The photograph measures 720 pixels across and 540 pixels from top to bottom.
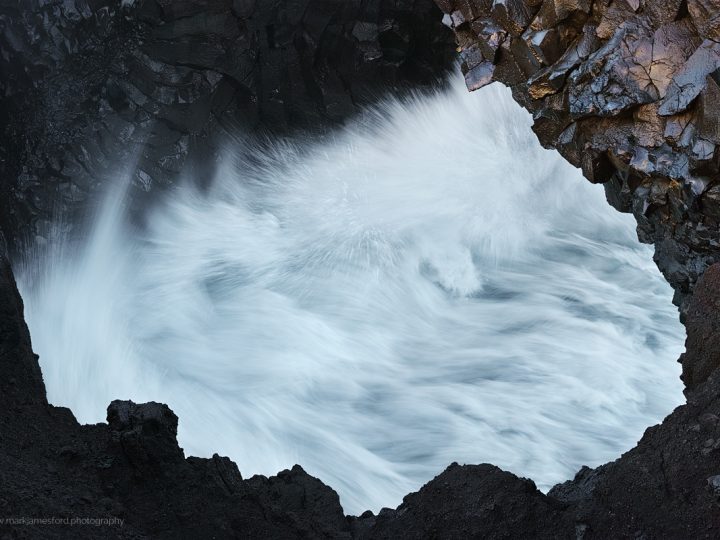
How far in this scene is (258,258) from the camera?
30.5ft

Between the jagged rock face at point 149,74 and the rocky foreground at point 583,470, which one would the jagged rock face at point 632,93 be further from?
the jagged rock face at point 149,74

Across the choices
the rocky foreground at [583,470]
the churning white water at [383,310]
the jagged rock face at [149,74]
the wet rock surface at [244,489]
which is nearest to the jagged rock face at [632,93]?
the rocky foreground at [583,470]

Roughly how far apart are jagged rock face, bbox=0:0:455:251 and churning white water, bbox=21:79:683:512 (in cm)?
54

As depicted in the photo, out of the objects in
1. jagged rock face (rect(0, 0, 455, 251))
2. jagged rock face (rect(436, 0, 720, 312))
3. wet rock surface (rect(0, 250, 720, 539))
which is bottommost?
wet rock surface (rect(0, 250, 720, 539))

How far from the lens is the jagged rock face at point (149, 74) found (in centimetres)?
874

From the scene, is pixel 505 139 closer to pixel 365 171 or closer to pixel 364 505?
pixel 365 171

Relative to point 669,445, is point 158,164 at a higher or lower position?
higher

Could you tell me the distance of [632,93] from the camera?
17.4ft

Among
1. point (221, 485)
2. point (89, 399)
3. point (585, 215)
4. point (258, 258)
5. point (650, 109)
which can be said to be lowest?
point (221, 485)

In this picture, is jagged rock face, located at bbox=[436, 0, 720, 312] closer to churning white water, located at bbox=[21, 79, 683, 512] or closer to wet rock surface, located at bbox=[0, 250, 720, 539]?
wet rock surface, located at bbox=[0, 250, 720, 539]

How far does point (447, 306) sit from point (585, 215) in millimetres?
2367

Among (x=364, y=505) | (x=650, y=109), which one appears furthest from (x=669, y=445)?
(x=364, y=505)

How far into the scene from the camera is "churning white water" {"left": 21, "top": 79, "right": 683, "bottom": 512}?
7203mm

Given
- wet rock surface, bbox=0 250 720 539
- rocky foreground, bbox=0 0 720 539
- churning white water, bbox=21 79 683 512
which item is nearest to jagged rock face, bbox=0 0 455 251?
churning white water, bbox=21 79 683 512
